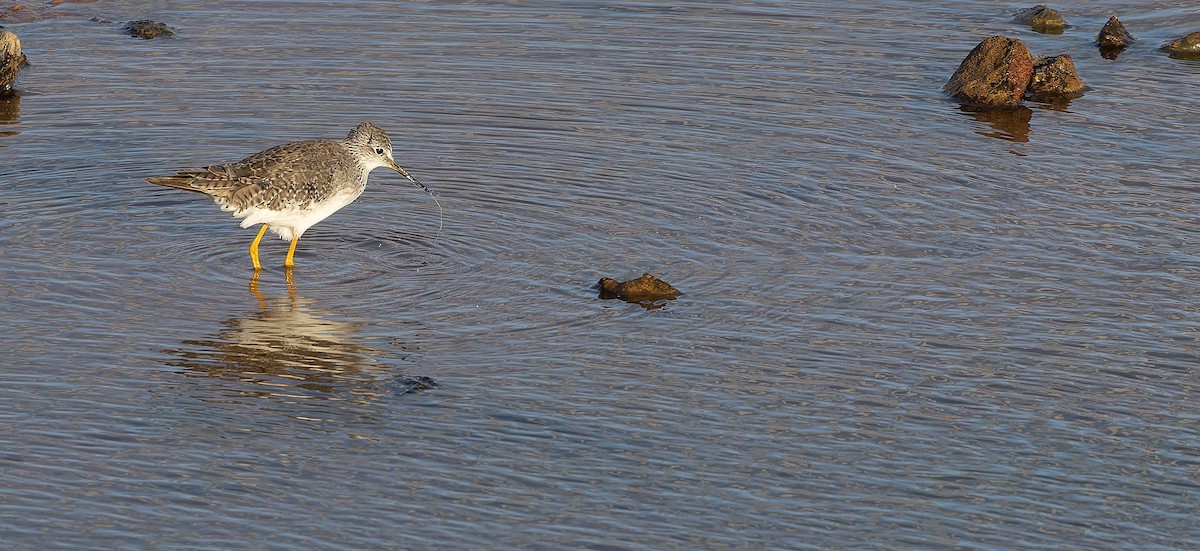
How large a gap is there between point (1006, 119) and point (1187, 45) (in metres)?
3.18

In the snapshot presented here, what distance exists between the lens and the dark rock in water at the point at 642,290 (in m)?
11.4

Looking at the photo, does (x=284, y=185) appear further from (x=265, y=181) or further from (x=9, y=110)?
(x=9, y=110)

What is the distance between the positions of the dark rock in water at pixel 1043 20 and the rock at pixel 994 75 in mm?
2530

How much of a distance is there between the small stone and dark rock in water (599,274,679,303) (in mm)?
9163

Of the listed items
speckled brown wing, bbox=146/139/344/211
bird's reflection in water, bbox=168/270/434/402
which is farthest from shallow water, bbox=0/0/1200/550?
speckled brown wing, bbox=146/139/344/211

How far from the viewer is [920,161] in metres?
14.6

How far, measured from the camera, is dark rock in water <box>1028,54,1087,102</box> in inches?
662

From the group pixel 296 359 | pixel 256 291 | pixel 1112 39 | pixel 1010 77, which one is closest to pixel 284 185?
pixel 256 291

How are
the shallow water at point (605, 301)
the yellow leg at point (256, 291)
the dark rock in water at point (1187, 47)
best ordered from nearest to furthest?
the shallow water at point (605, 301)
the yellow leg at point (256, 291)
the dark rock in water at point (1187, 47)

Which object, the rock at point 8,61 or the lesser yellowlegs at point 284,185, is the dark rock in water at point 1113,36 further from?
the rock at point 8,61

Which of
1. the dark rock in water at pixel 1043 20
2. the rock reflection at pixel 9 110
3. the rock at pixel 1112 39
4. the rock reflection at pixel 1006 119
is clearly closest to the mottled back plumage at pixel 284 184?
the rock reflection at pixel 9 110

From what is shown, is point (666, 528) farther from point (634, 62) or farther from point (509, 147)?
point (634, 62)

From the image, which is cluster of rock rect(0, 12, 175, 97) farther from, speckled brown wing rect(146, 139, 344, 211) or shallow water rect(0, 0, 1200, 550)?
speckled brown wing rect(146, 139, 344, 211)

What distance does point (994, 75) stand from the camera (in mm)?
16734
